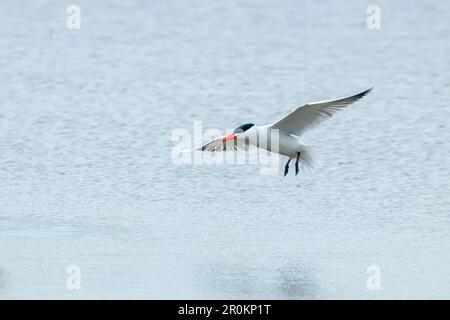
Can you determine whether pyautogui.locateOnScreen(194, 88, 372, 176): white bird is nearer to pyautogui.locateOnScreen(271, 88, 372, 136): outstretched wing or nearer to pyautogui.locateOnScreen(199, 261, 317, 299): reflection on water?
pyautogui.locateOnScreen(271, 88, 372, 136): outstretched wing

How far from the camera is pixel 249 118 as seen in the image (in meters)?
12.3

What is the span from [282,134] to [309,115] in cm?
29

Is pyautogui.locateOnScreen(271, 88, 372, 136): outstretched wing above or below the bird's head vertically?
above

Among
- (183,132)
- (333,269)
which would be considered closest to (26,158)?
(183,132)

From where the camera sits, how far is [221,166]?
411 inches

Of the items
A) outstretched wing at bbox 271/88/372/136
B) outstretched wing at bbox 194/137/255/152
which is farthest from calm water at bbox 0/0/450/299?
outstretched wing at bbox 271/88/372/136

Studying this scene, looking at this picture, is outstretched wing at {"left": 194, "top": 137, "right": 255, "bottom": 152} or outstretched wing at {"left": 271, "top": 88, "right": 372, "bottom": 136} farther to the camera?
outstretched wing at {"left": 194, "top": 137, "right": 255, "bottom": 152}

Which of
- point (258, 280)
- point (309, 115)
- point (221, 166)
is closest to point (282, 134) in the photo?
point (309, 115)

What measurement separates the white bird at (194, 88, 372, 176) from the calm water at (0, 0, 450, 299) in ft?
1.28

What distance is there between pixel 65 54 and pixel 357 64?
372cm

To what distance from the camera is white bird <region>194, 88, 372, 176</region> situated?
30.7ft

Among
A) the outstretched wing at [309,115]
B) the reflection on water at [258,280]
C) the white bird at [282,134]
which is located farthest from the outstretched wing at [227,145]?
the reflection on water at [258,280]
